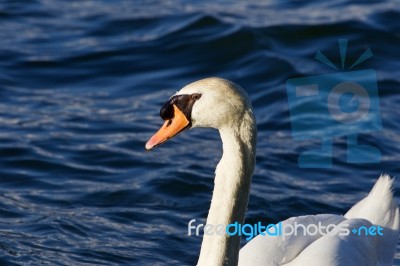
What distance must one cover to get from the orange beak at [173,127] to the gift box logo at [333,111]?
170 inches

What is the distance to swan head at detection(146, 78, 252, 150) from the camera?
4.86 meters

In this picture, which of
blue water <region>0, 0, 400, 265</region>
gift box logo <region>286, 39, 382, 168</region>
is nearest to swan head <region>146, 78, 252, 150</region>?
blue water <region>0, 0, 400, 265</region>

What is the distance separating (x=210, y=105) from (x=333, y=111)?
221 inches

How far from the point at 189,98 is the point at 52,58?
6886 mm

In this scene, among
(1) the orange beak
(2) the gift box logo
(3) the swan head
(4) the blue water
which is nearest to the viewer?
(3) the swan head

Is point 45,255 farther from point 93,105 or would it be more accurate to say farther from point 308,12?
point 308,12

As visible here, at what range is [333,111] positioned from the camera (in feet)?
34.0

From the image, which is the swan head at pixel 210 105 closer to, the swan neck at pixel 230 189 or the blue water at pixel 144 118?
the swan neck at pixel 230 189

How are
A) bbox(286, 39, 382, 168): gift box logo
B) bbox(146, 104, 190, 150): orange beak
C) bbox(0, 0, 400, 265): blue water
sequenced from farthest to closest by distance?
bbox(286, 39, 382, 168): gift box logo < bbox(0, 0, 400, 265): blue water < bbox(146, 104, 190, 150): orange beak

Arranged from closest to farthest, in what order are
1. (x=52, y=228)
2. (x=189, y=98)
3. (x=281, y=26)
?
1. (x=189, y=98)
2. (x=52, y=228)
3. (x=281, y=26)

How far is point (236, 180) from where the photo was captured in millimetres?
5023

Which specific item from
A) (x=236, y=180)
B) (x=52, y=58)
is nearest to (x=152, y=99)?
(x=52, y=58)

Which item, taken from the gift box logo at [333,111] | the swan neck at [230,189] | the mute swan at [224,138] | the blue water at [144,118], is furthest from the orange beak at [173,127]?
the gift box logo at [333,111]

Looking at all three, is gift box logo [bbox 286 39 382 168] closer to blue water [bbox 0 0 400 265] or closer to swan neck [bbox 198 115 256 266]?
blue water [bbox 0 0 400 265]
